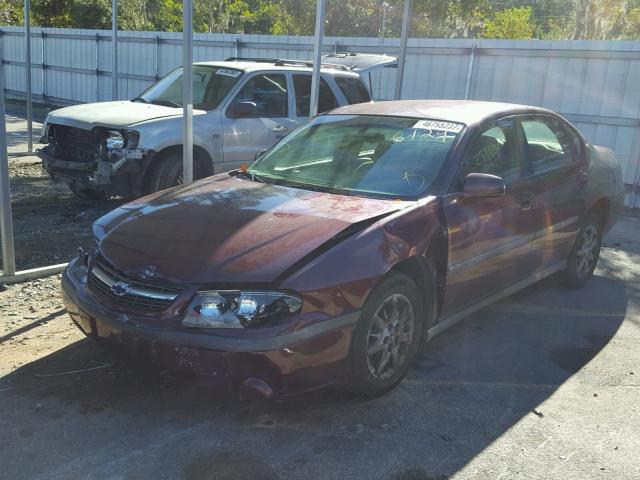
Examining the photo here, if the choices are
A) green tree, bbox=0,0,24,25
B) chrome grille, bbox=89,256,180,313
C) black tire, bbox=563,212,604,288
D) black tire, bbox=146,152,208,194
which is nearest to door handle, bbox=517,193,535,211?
black tire, bbox=563,212,604,288

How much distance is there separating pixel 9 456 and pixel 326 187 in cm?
240

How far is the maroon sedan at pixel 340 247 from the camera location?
Result: 316 cm

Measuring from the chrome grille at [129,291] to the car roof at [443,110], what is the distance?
2390mm

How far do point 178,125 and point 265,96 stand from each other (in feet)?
4.59

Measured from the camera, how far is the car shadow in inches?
120

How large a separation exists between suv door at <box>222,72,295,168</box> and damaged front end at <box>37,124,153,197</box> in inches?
45.3

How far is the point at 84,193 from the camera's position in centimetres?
805

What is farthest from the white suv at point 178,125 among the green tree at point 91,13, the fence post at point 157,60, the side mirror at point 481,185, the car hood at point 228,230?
the green tree at point 91,13

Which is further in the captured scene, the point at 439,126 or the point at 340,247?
the point at 439,126

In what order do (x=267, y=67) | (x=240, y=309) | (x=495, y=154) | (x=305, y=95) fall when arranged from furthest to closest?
Result: (x=305, y=95), (x=267, y=67), (x=495, y=154), (x=240, y=309)

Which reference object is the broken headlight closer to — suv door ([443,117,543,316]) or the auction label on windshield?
suv door ([443,117,543,316])

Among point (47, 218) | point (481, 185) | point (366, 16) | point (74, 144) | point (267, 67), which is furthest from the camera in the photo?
point (366, 16)

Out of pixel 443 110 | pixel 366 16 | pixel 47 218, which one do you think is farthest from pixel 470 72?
pixel 366 16

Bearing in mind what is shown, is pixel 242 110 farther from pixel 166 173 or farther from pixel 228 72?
pixel 166 173
